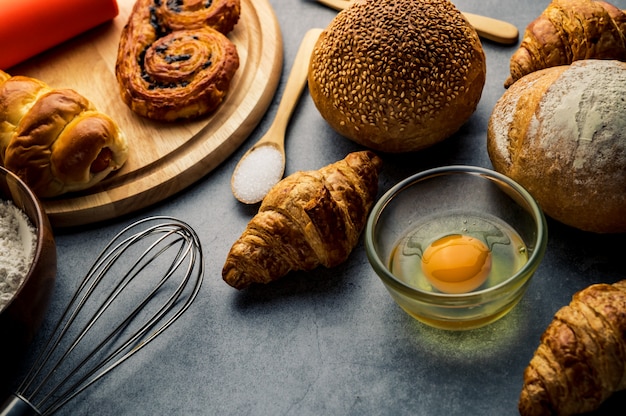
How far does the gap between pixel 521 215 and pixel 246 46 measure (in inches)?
39.1

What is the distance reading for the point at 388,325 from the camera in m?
1.46

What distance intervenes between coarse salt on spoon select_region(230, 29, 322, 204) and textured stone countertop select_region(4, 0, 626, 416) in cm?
11

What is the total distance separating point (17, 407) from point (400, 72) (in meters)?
1.03

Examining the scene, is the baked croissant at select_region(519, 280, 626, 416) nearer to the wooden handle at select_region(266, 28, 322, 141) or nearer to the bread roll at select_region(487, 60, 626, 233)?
the bread roll at select_region(487, 60, 626, 233)

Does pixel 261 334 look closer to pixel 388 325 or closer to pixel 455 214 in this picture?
pixel 388 325

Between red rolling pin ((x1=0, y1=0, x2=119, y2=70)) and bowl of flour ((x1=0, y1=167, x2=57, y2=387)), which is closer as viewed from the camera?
bowl of flour ((x1=0, y1=167, x2=57, y2=387))

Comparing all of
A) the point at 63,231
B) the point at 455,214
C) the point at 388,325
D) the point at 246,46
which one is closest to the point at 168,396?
the point at 388,325

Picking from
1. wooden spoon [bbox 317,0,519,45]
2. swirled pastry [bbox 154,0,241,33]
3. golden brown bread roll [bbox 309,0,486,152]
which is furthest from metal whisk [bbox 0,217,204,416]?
wooden spoon [bbox 317,0,519,45]

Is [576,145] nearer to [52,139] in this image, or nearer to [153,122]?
[153,122]

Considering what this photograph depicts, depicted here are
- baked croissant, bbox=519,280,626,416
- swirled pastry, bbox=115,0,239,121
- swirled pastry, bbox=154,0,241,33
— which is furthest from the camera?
swirled pastry, bbox=154,0,241,33

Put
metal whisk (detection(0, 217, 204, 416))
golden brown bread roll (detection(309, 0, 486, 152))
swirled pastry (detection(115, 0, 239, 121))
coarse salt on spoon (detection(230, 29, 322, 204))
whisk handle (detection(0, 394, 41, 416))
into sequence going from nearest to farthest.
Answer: whisk handle (detection(0, 394, 41, 416)) → metal whisk (detection(0, 217, 204, 416)) → golden brown bread roll (detection(309, 0, 486, 152)) → coarse salt on spoon (detection(230, 29, 322, 204)) → swirled pastry (detection(115, 0, 239, 121))

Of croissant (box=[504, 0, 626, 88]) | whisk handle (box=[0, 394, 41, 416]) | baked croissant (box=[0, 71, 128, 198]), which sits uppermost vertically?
croissant (box=[504, 0, 626, 88])

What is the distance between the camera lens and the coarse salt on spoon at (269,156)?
1.73 meters

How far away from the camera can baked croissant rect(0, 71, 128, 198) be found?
167cm
